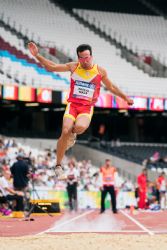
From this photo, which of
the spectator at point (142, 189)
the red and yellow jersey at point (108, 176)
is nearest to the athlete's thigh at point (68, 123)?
the red and yellow jersey at point (108, 176)

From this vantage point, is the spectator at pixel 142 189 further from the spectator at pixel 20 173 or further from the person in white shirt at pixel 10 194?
the person in white shirt at pixel 10 194

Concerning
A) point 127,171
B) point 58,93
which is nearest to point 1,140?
point 58,93

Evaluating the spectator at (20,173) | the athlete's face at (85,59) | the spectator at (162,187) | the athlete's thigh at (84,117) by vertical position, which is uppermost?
the athlete's face at (85,59)

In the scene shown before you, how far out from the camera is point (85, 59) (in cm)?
975

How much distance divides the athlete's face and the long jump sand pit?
270 cm

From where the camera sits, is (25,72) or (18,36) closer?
(25,72)

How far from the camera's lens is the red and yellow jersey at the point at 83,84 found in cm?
1004

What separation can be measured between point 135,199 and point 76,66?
14981mm

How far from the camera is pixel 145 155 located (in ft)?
113

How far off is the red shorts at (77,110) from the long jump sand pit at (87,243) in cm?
192

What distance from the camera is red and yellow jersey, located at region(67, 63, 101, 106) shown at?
10.0 m

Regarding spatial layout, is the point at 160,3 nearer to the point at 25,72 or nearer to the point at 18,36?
the point at 18,36

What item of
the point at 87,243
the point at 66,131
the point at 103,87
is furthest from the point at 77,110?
the point at 103,87

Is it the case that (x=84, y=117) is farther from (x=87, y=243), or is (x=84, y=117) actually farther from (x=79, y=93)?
(x=87, y=243)
